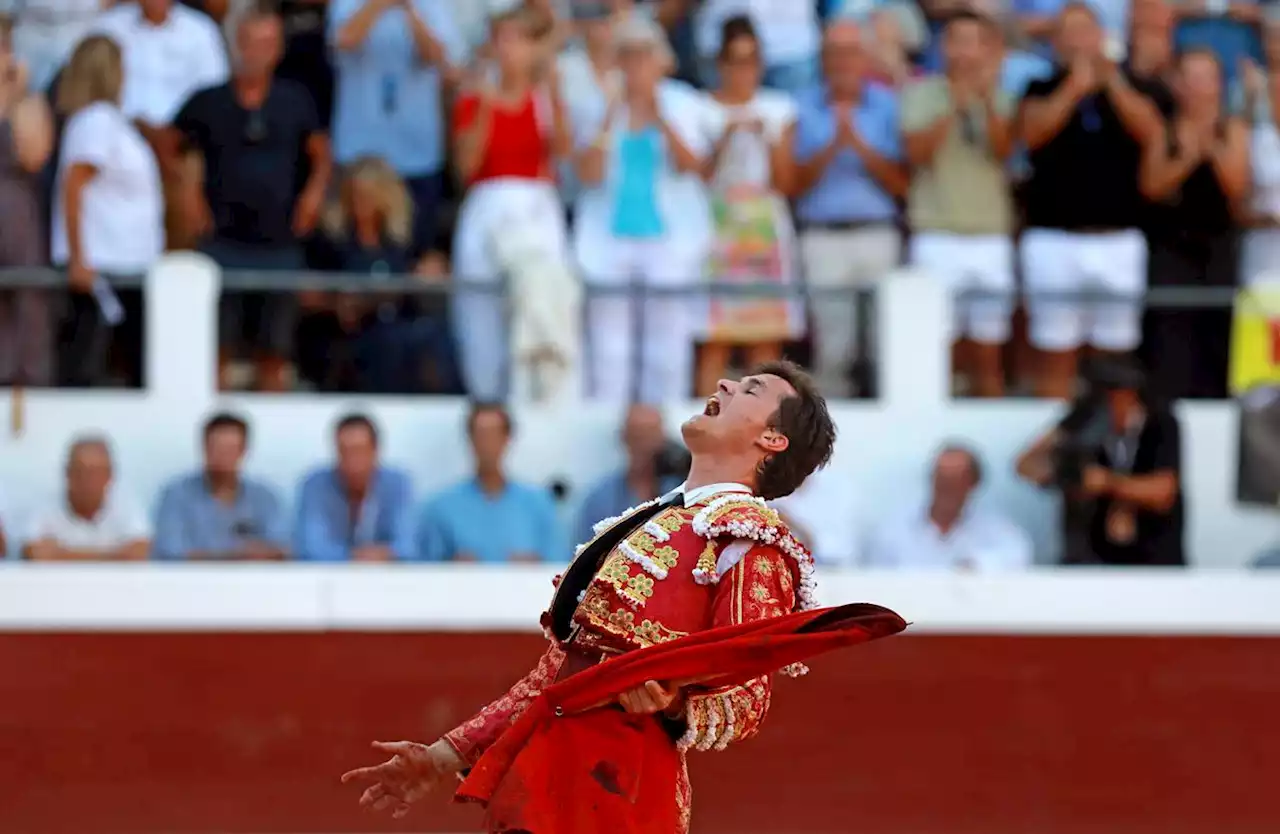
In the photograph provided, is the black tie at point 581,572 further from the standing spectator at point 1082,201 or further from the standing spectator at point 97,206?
the standing spectator at point 1082,201

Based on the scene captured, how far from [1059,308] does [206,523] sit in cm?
270

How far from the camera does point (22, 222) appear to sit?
24.2ft

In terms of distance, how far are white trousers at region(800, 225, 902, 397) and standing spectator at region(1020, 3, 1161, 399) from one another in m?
0.45

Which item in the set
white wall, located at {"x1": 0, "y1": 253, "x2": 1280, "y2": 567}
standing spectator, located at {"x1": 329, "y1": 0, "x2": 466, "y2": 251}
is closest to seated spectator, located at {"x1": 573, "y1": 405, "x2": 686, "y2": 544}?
white wall, located at {"x1": 0, "y1": 253, "x2": 1280, "y2": 567}

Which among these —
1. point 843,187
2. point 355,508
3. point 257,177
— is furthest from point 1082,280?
point 257,177

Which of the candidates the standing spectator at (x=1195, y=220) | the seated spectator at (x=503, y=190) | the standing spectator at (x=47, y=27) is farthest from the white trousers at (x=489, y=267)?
the standing spectator at (x=1195, y=220)

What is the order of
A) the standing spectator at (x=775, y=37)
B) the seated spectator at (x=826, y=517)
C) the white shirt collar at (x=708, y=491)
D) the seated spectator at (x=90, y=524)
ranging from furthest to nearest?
1. the standing spectator at (x=775, y=37)
2. the seated spectator at (x=826, y=517)
3. the seated spectator at (x=90, y=524)
4. the white shirt collar at (x=708, y=491)

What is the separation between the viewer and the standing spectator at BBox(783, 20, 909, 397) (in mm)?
7629

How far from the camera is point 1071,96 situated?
7.58 meters

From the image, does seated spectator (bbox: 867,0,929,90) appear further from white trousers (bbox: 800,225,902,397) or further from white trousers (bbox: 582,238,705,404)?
white trousers (bbox: 582,238,705,404)

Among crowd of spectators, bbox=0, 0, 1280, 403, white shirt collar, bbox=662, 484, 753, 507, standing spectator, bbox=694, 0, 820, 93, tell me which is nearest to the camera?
white shirt collar, bbox=662, 484, 753, 507

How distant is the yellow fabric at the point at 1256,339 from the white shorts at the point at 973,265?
70cm

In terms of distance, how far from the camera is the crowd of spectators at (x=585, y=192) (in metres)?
7.45

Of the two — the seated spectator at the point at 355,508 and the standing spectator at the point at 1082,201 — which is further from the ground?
the standing spectator at the point at 1082,201
